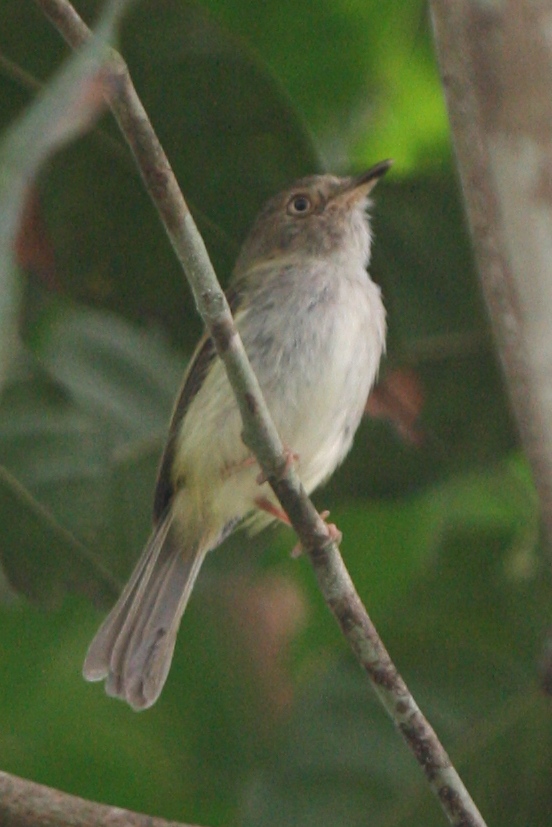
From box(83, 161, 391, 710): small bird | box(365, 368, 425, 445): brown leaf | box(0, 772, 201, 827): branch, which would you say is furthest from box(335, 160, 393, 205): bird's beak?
box(0, 772, 201, 827): branch

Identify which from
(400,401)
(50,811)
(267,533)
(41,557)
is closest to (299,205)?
(400,401)

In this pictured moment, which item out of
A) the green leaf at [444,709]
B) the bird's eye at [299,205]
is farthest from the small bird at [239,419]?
the green leaf at [444,709]

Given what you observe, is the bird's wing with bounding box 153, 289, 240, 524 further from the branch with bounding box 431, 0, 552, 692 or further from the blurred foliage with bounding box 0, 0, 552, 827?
the branch with bounding box 431, 0, 552, 692

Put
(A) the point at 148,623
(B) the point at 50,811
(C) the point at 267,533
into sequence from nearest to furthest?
1. (B) the point at 50,811
2. (A) the point at 148,623
3. (C) the point at 267,533

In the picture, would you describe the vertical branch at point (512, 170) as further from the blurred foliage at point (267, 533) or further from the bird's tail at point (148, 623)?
the bird's tail at point (148, 623)

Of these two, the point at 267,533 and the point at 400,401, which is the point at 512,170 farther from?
the point at 267,533

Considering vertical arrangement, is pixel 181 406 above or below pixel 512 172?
below
